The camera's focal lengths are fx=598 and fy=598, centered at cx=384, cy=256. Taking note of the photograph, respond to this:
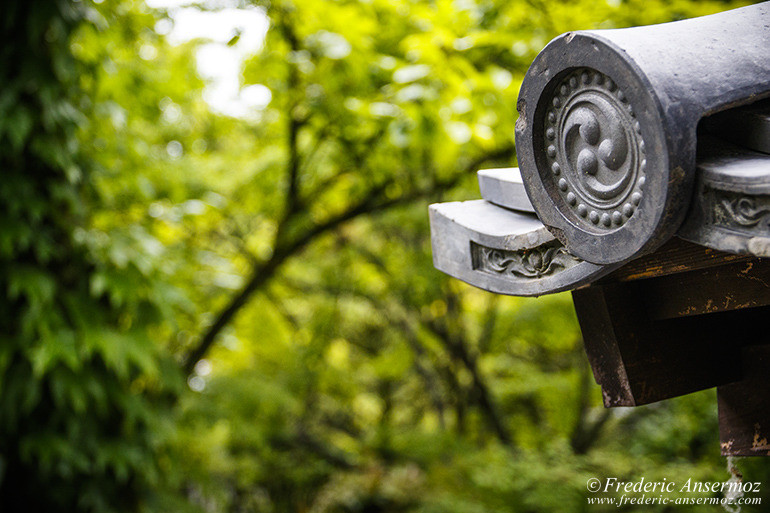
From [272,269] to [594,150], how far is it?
3758 millimetres

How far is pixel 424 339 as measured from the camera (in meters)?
6.60

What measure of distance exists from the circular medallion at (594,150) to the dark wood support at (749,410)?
0.71 meters

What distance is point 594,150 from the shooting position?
0.92 m

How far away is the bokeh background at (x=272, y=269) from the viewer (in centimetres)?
305

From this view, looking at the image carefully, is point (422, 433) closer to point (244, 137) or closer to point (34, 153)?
point (244, 137)

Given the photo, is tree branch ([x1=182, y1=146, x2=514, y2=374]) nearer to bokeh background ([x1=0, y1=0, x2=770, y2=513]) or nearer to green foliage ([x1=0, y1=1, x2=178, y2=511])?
bokeh background ([x1=0, y1=0, x2=770, y2=513])

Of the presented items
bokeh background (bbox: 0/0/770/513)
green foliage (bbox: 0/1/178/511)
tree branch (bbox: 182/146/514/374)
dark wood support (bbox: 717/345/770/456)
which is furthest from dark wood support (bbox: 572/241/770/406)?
tree branch (bbox: 182/146/514/374)

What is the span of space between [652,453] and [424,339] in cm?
255

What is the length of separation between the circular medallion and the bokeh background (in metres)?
1.66

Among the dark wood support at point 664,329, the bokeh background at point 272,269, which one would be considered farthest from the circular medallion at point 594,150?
the bokeh background at point 272,269

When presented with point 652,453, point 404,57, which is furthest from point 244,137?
point 652,453

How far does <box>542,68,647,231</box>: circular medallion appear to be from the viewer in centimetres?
86

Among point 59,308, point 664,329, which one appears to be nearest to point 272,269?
point 59,308

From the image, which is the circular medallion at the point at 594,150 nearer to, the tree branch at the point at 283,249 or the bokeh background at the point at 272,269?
the bokeh background at the point at 272,269
